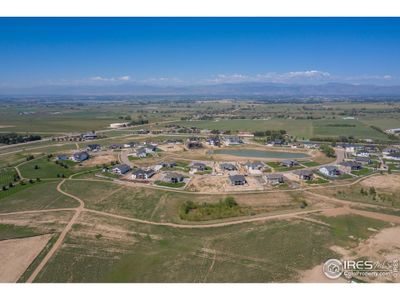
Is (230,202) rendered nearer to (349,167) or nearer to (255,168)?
(255,168)

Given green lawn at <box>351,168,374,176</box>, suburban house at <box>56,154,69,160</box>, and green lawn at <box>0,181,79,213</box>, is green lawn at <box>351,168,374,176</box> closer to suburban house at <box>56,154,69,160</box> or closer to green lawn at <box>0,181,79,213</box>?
green lawn at <box>0,181,79,213</box>

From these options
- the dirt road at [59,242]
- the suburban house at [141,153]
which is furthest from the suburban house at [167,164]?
the dirt road at [59,242]

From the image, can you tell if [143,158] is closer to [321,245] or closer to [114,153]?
[114,153]

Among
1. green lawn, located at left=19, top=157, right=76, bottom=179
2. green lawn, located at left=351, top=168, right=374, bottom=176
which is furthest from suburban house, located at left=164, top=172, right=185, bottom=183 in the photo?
green lawn, located at left=351, top=168, right=374, bottom=176

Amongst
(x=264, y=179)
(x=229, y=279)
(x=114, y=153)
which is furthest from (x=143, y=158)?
(x=229, y=279)

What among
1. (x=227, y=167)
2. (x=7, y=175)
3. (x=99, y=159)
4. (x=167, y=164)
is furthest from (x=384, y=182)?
(x=7, y=175)

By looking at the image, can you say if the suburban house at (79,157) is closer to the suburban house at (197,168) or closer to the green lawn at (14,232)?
the suburban house at (197,168)
